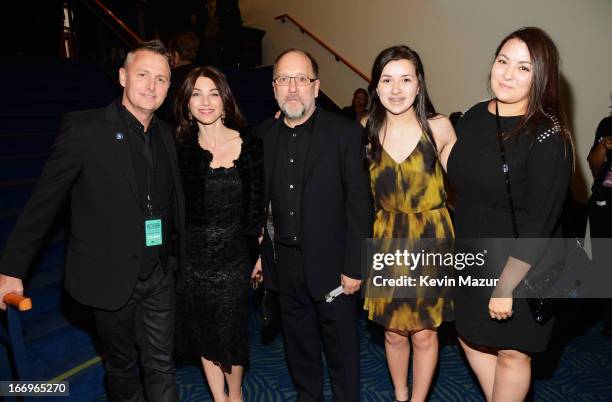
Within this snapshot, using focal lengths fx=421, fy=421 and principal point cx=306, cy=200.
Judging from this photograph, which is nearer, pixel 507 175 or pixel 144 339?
pixel 507 175

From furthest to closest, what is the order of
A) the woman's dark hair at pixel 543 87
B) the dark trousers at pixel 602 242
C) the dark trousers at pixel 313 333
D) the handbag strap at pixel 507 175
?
the dark trousers at pixel 602 242 < the dark trousers at pixel 313 333 < the handbag strap at pixel 507 175 < the woman's dark hair at pixel 543 87

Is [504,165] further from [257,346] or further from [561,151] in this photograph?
[257,346]

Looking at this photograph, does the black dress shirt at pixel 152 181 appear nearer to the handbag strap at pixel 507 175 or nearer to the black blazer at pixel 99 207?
the black blazer at pixel 99 207

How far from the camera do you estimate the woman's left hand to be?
173 centimetres

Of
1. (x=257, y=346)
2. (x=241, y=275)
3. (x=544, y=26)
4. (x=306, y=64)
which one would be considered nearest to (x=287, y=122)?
(x=306, y=64)

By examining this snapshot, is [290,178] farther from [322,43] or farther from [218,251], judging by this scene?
[322,43]

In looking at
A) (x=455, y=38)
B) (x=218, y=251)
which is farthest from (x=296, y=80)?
(x=455, y=38)

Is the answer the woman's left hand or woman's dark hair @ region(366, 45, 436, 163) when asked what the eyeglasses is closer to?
woman's dark hair @ region(366, 45, 436, 163)

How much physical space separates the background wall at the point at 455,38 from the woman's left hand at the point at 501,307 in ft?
12.1

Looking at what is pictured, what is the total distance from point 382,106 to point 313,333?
1296 mm

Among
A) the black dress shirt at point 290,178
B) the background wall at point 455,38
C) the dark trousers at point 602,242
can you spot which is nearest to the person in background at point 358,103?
the background wall at point 455,38

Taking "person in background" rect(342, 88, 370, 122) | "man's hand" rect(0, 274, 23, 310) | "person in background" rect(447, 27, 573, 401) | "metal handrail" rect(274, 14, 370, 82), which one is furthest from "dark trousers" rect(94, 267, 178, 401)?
"metal handrail" rect(274, 14, 370, 82)

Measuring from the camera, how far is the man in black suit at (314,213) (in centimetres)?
210

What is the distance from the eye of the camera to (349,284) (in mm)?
2129
